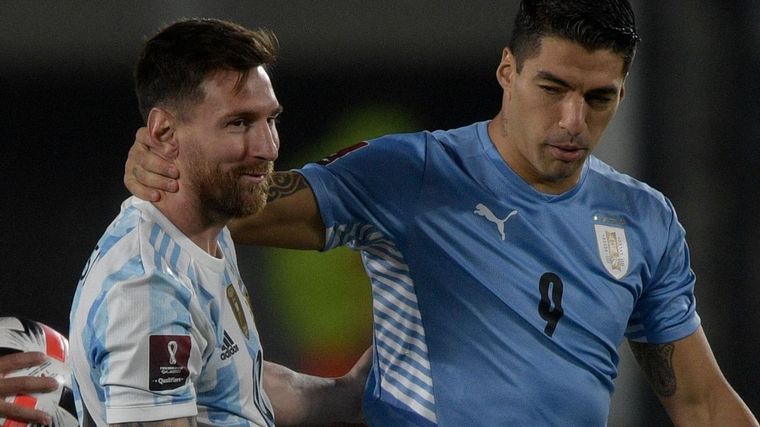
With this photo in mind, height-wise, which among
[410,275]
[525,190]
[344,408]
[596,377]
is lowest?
[344,408]

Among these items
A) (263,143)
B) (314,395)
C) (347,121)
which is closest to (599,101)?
(263,143)

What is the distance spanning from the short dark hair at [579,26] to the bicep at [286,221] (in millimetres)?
438

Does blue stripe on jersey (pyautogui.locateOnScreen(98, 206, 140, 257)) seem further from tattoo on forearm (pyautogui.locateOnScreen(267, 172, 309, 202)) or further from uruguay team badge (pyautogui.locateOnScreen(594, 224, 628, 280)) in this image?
uruguay team badge (pyautogui.locateOnScreen(594, 224, 628, 280))

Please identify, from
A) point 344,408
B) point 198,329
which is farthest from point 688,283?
point 198,329

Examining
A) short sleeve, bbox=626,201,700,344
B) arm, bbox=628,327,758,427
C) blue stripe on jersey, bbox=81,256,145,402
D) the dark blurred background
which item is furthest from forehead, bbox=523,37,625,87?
the dark blurred background

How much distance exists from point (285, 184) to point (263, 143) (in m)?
0.28

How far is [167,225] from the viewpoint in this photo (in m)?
1.52

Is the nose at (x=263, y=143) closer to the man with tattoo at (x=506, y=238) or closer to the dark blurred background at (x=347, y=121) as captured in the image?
the man with tattoo at (x=506, y=238)

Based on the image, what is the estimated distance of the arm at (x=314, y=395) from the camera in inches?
77.4

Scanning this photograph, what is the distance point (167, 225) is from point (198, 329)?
0.16m

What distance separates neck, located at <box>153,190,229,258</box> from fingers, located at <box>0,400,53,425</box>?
0.40 m

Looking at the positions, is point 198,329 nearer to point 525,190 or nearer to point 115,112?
point 525,190

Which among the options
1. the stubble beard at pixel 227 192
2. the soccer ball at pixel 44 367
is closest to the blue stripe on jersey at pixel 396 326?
the stubble beard at pixel 227 192

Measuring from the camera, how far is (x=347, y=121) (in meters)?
3.33
